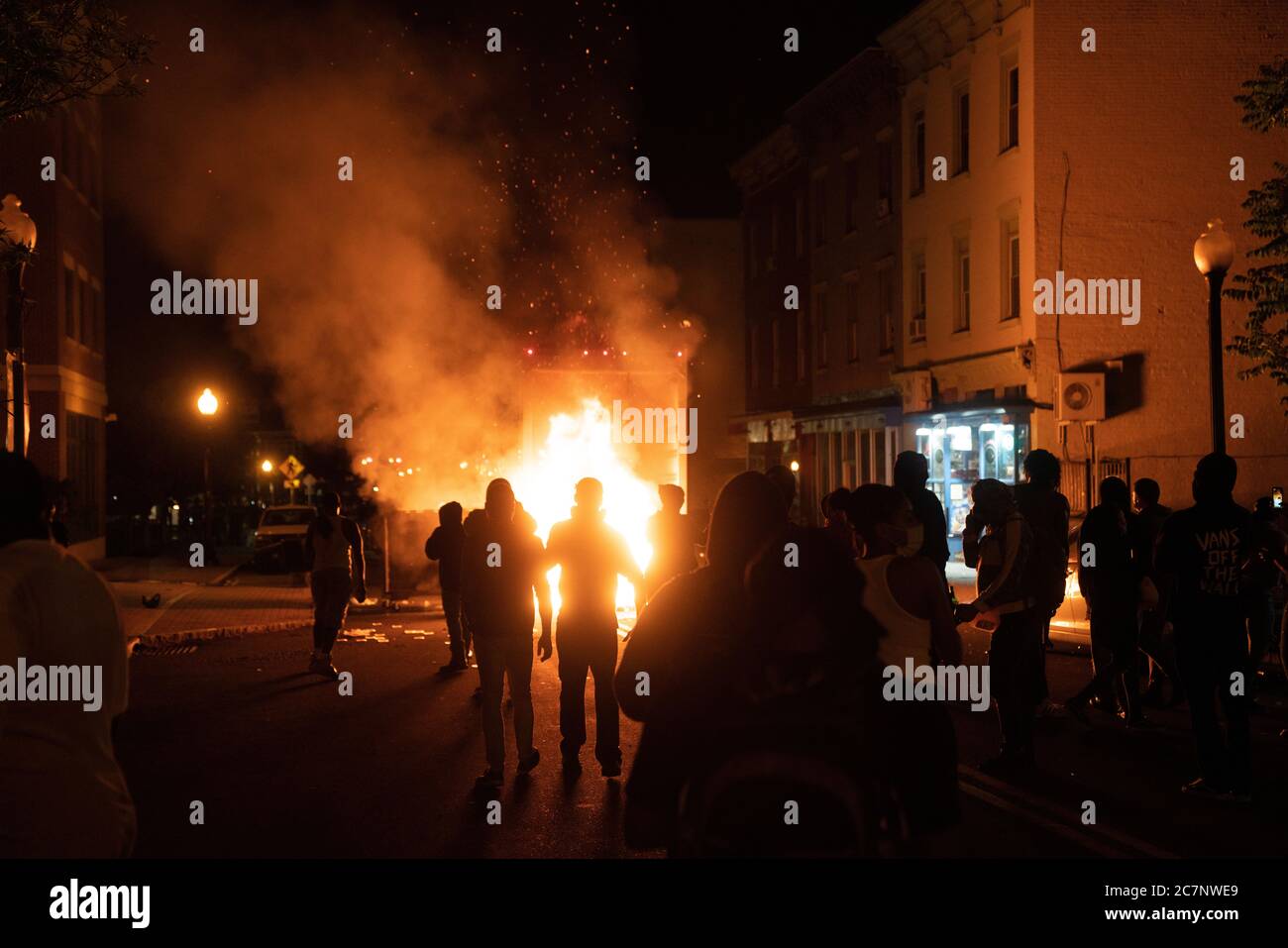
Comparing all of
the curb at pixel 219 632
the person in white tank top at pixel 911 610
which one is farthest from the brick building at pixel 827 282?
the person in white tank top at pixel 911 610

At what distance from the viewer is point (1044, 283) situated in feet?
80.3

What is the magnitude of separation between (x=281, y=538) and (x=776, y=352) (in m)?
15.3

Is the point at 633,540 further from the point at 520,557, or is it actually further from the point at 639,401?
the point at 520,557

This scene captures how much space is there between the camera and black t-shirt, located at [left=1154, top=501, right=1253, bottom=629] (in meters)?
7.38

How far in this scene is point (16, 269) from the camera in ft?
42.8

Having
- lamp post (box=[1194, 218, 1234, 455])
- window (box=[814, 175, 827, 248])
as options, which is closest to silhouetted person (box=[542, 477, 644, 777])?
lamp post (box=[1194, 218, 1234, 455])

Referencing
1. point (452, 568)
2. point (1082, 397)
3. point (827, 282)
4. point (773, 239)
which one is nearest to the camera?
point (452, 568)

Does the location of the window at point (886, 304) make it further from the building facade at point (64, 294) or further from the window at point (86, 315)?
the window at point (86, 315)

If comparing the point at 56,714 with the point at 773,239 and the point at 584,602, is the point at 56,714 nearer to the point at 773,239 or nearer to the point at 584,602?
the point at 584,602

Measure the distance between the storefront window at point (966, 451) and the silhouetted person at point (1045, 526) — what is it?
49.1ft

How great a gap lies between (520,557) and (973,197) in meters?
20.6

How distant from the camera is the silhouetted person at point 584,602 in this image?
28.4 feet

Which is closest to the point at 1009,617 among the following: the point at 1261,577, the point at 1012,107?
the point at 1261,577
